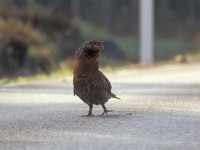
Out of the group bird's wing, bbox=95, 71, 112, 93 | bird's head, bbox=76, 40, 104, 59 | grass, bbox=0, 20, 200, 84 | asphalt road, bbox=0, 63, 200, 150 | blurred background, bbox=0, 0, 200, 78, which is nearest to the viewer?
asphalt road, bbox=0, 63, 200, 150

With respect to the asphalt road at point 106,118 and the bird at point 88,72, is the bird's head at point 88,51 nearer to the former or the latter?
the bird at point 88,72

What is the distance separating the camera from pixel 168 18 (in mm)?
30156

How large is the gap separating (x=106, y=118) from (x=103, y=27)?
1712 cm

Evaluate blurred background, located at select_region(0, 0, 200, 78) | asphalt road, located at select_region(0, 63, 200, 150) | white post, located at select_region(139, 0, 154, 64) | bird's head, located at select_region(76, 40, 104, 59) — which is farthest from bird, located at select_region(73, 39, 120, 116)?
white post, located at select_region(139, 0, 154, 64)

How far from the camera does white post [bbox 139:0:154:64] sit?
2680 cm

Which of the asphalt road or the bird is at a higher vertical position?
the bird

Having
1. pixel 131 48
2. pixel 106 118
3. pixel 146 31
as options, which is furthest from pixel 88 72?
pixel 131 48

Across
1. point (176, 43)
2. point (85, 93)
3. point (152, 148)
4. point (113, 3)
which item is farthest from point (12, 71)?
point (152, 148)

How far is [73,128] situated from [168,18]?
1986 cm

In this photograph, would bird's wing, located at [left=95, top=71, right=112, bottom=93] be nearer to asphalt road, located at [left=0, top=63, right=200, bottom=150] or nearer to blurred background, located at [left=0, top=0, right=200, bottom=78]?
asphalt road, located at [left=0, top=63, right=200, bottom=150]

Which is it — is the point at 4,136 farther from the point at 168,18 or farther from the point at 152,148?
the point at 168,18

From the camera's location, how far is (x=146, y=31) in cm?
2716

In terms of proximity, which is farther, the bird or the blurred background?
the blurred background

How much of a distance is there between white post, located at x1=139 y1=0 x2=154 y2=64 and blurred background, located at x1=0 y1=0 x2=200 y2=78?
54cm
